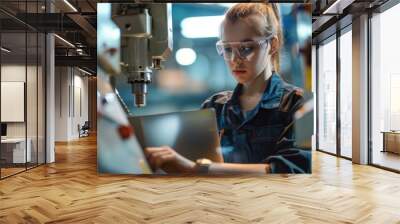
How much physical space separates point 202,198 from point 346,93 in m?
5.33

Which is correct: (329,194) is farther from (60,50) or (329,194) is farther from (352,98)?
(60,50)

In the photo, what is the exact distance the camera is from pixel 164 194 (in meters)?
4.40

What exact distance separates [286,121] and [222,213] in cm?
205

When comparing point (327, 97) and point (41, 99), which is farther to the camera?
point (327, 97)

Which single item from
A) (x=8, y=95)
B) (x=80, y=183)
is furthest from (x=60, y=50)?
(x=80, y=183)

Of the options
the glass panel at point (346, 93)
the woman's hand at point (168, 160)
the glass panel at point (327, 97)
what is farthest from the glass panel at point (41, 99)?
the glass panel at point (327, 97)

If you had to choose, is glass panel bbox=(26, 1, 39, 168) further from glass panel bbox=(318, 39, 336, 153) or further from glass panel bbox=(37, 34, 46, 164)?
glass panel bbox=(318, 39, 336, 153)

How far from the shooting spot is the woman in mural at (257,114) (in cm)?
508

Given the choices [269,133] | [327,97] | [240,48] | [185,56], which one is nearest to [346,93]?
[327,97]

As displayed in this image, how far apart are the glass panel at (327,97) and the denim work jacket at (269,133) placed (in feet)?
13.8

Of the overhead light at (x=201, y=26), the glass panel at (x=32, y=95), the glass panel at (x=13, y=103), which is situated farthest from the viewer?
the glass panel at (x=32, y=95)

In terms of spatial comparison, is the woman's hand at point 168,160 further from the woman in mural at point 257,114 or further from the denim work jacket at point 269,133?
the denim work jacket at point 269,133

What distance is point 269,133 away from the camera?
16.7 ft

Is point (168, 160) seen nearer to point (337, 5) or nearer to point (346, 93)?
point (337, 5)
